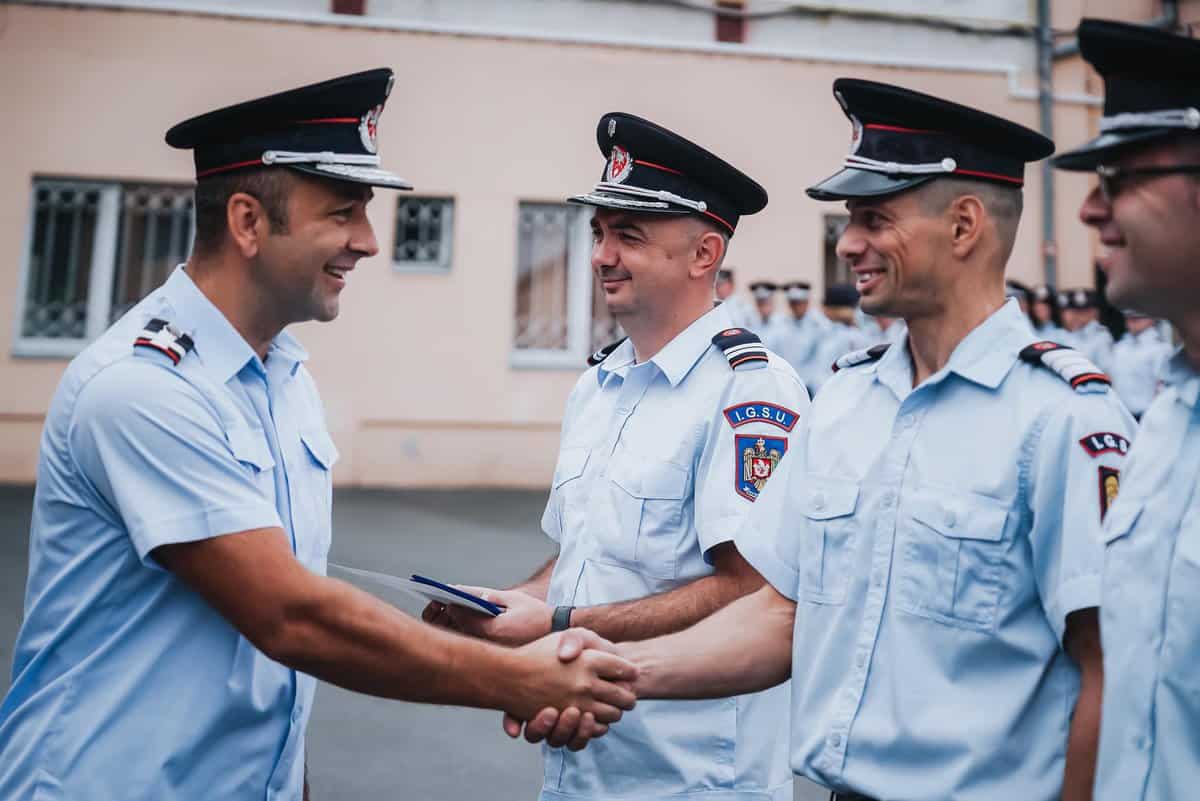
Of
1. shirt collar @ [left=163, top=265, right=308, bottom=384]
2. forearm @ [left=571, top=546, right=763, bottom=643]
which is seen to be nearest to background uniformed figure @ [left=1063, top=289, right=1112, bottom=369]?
forearm @ [left=571, top=546, right=763, bottom=643]

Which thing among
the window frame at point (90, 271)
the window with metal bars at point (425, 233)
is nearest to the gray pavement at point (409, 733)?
the window frame at point (90, 271)

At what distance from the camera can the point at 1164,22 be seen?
13273 mm

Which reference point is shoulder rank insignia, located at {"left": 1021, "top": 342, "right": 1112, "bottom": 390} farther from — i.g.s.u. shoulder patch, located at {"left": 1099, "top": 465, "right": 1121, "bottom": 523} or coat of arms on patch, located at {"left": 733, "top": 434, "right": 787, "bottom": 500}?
coat of arms on patch, located at {"left": 733, "top": 434, "right": 787, "bottom": 500}

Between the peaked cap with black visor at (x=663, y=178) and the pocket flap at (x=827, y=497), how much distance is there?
105 cm

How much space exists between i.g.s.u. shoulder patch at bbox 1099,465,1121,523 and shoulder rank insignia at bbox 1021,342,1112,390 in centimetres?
16

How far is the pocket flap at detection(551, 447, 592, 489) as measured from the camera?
110 inches

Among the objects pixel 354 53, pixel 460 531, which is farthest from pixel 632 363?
pixel 354 53

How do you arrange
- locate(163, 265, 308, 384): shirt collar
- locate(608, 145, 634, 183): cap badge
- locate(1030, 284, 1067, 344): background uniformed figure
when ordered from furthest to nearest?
locate(1030, 284, 1067, 344): background uniformed figure
locate(608, 145, 634, 183): cap badge
locate(163, 265, 308, 384): shirt collar

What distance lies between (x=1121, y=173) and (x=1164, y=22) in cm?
1384

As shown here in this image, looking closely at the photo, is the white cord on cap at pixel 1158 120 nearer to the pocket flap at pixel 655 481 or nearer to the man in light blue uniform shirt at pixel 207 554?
the pocket flap at pixel 655 481

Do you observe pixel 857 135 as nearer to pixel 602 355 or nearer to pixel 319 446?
pixel 602 355

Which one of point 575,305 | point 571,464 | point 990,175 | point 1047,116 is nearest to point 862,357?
point 990,175

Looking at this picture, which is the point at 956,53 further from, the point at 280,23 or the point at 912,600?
the point at 912,600

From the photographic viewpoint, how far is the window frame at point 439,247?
11695mm
